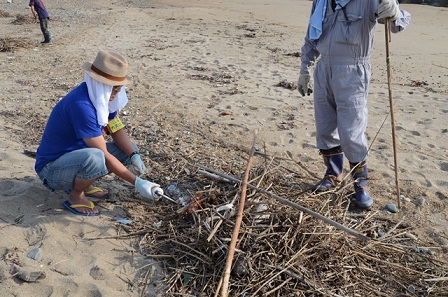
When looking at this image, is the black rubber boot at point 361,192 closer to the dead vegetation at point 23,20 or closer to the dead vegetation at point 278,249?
the dead vegetation at point 278,249

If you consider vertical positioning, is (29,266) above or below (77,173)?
below

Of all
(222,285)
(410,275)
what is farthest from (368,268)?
(222,285)

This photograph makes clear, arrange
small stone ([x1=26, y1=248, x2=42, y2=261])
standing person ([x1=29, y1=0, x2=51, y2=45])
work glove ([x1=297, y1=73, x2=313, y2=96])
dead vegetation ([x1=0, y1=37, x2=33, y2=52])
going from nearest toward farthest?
small stone ([x1=26, y1=248, x2=42, y2=261]) < work glove ([x1=297, y1=73, x2=313, y2=96]) < dead vegetation ([x1=0, y1=37, x2=33, y2=52]) < standing person ([x1=29, y1=0, x2=51, y2=45])

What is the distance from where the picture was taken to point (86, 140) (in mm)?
3025

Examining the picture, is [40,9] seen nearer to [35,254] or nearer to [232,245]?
[35,254]

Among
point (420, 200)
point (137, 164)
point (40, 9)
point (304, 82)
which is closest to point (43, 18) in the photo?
point (40, 9)

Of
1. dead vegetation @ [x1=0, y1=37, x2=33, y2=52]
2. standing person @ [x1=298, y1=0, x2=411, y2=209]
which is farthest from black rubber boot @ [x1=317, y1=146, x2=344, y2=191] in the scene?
dead vegetation @ [x1=0, y1=37, x2=33, y2=52]

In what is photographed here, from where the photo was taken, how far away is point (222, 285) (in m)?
2.47

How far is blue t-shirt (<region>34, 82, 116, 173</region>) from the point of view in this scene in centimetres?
296

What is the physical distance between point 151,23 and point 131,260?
1046 cm

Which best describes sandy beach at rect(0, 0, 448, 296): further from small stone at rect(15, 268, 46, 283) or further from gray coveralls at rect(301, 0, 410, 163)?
gray coveralls at rect(301, 0, 410, 163)

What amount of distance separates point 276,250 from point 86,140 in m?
1.42

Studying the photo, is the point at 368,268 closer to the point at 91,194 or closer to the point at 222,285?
the point at 222,285

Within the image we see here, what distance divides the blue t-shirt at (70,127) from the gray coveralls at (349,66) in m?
1.72
